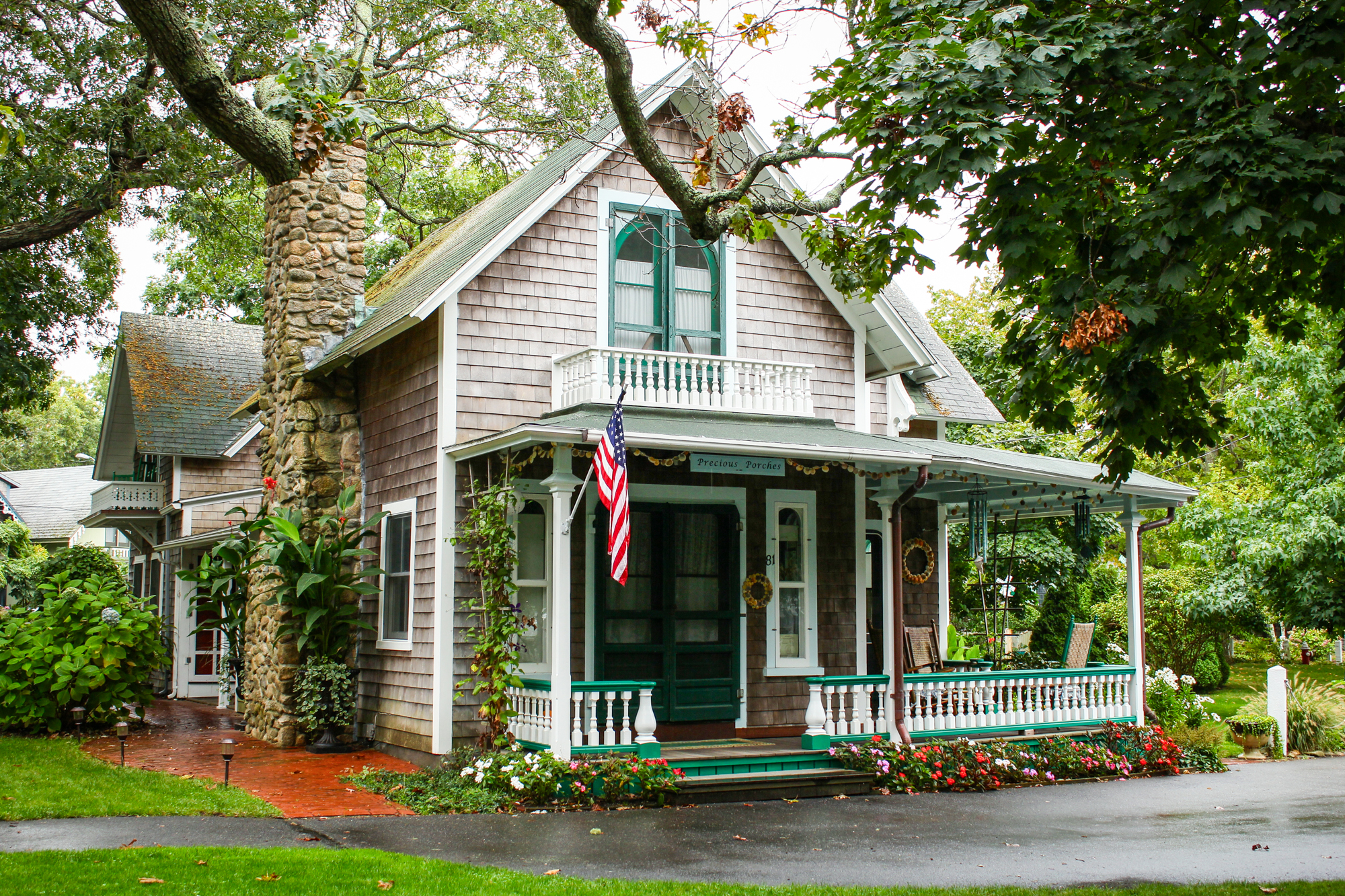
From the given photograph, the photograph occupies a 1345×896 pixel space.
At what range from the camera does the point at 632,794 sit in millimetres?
9703

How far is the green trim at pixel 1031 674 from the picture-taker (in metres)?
11.8

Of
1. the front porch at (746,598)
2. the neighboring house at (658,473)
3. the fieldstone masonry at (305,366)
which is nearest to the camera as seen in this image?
the front porch at (746,598)

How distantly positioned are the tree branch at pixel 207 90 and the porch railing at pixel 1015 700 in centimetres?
773

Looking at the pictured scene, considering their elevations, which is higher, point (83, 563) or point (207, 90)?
point (207, 90)

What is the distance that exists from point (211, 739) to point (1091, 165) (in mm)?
11265

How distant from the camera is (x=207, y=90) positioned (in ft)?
29.9

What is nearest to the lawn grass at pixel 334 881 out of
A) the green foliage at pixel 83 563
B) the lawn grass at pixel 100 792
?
the lawn grass at pixel 100 792

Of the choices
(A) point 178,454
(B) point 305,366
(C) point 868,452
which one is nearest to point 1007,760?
(C) point 868,452

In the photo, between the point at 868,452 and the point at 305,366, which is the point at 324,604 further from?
the point at 868,452

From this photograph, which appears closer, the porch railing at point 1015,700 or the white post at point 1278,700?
the porch railing at point 1015,700

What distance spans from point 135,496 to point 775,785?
1565cm

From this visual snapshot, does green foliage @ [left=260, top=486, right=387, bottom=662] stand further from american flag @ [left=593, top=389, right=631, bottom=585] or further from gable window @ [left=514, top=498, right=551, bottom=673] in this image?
american flag @ [left=593, top=389, right=631, bottom=585]

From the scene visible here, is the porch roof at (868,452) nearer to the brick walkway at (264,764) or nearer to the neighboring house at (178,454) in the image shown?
the brick walkway at (264,764)

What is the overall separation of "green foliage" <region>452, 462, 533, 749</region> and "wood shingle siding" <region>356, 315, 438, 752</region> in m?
0.76
